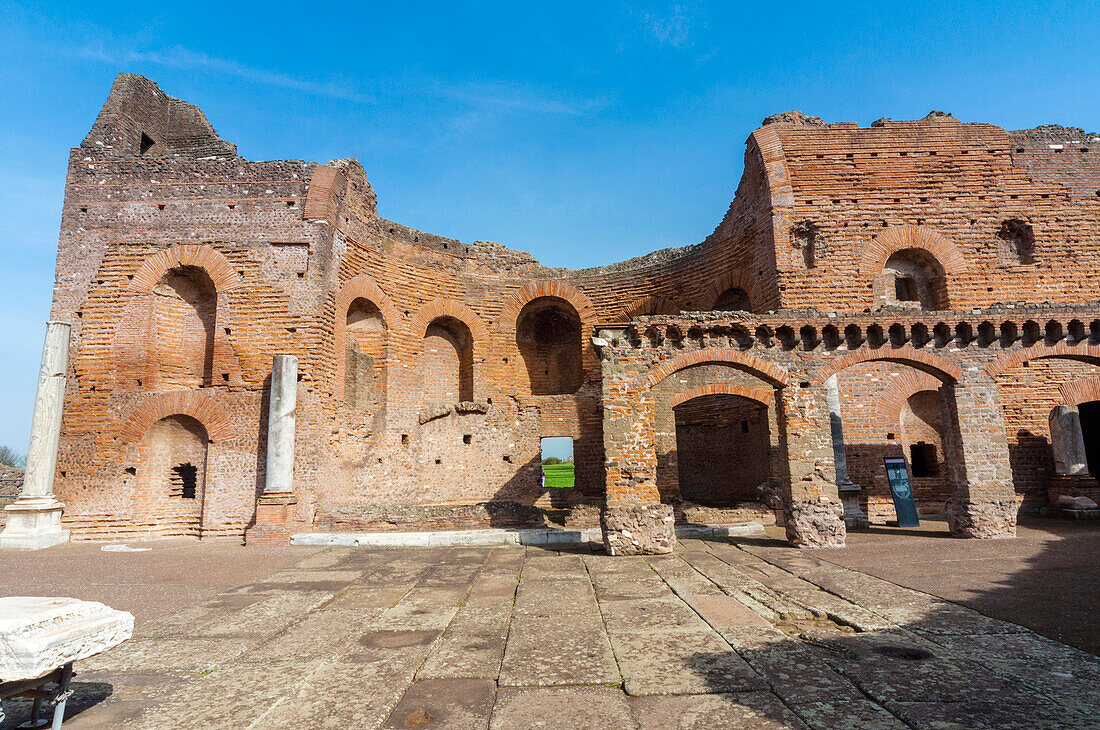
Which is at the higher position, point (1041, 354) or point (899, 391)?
point (1041, 354)

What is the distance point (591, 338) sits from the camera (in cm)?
1050

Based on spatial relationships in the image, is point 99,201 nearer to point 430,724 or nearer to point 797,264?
point 430,724

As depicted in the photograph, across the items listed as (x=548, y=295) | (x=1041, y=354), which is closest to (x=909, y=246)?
(x=1041, y=354)

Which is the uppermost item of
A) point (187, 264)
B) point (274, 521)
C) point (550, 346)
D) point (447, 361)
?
point (187, 264)

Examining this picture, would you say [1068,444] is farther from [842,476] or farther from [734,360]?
[734,360]

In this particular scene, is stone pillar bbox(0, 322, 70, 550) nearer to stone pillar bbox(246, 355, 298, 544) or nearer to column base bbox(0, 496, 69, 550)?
column base bbox(0, 496, 69, 550)

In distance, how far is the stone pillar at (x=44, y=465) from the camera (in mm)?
11016

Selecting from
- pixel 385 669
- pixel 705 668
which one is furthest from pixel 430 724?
pixel 705 668

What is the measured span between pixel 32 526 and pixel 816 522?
15237 mm

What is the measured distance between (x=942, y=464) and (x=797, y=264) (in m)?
5.98

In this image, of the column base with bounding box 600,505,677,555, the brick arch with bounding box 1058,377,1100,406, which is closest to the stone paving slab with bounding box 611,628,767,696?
the column base with bounding box 600,505,677,555

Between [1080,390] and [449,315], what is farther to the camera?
[449,315]

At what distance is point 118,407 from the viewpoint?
1219 centimetres

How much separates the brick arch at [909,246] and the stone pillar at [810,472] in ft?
19.0
